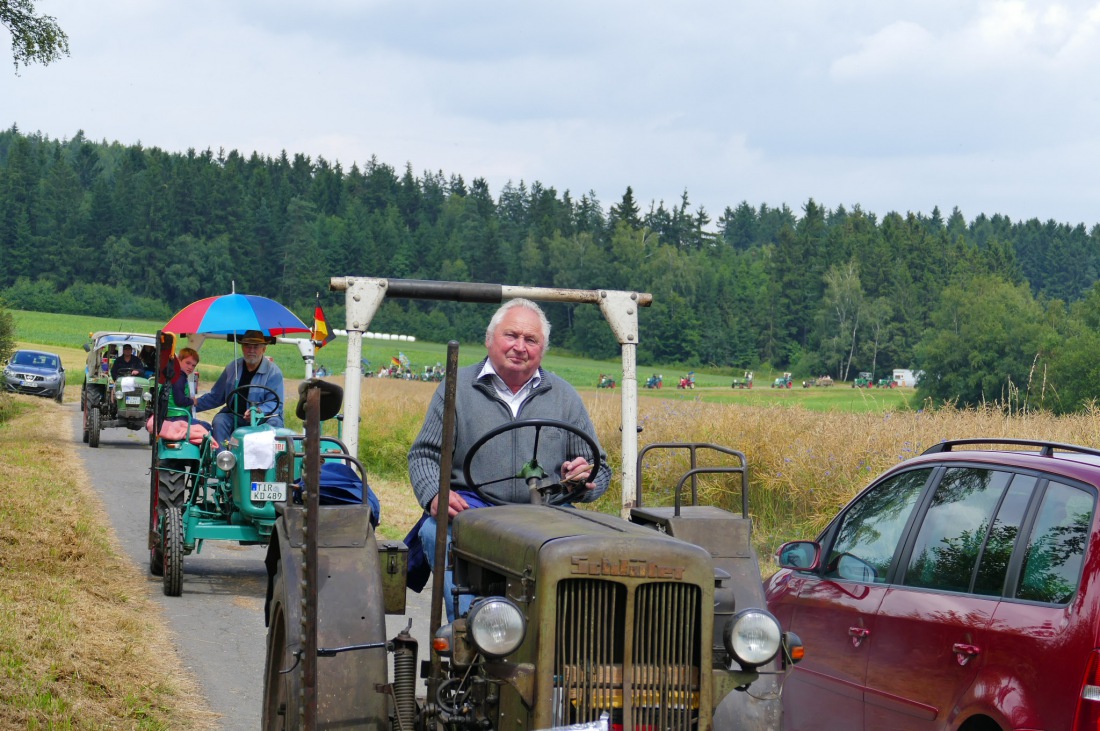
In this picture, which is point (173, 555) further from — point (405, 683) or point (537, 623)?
point (537, 623)

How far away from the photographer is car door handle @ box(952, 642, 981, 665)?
4766 mm

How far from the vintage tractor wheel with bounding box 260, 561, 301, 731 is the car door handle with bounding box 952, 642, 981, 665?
2393 millimetres

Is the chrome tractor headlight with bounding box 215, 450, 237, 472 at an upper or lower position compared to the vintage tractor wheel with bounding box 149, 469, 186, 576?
upper

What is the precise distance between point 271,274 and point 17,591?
129017mm

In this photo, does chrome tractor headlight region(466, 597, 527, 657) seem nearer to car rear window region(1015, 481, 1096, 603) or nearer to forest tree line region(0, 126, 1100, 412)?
car rear window region(1015, 481, 1096, 603)

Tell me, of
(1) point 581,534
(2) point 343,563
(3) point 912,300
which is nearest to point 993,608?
(1) point 581,534

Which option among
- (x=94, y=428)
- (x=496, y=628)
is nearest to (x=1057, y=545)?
(x=496, y=628)

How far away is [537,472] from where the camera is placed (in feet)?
16.6

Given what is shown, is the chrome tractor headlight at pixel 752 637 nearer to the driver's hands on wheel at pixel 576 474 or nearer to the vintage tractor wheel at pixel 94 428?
the driver's hands on wheel at pixel 576 474

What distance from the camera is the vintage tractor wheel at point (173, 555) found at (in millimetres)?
10188

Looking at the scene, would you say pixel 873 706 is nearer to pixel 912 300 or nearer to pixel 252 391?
pixel 252 391

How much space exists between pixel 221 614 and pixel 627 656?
6.50 metres

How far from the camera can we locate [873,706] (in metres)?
5.44

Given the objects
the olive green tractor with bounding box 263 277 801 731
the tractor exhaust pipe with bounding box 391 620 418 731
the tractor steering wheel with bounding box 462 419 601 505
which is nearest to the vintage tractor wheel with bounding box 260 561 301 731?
the olive green tractor with bounding box 263 277 801 731
